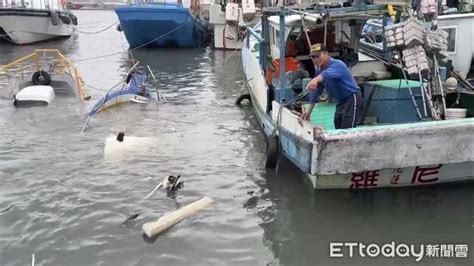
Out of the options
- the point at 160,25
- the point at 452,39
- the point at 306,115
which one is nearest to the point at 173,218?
the point at 306,115

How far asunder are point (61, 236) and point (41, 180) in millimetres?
2246

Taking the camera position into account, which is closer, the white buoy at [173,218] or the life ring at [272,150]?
the white buoy at [173,218]

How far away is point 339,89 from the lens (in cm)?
771

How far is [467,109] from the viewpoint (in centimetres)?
829

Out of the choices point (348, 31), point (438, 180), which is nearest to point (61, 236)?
point (438, 180)

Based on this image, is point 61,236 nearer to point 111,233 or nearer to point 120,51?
point 111,233

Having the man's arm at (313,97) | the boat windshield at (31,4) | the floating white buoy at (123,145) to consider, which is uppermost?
the boat windshield at (31,4)

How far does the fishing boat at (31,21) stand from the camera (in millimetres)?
30547

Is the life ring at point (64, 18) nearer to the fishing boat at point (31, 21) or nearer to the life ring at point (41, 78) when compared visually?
the fishing boat at point (31, 21)

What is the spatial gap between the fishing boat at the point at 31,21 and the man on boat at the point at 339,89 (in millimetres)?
26987

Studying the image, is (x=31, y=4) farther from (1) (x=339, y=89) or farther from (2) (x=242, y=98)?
(1) (x=339, y=89)

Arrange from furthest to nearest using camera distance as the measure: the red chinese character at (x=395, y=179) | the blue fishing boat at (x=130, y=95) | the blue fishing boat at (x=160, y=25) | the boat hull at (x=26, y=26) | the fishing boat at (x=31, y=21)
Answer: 1. the fishing boat at (x=31, y=21)
2. the boat hull at (x=26, y=26)
3. the blue fishing boat at (x=160, y=25)
4. the blue fishing boat at (x=130, y=95)
5. the red chinese character at (x=395, y=179)

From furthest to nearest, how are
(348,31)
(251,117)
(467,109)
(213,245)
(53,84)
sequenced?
(53,84), (251,117), (348,31), (467,109), (213,245)

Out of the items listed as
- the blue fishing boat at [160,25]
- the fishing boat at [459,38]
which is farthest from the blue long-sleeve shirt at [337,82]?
the blue fishing boat at [160,25]
